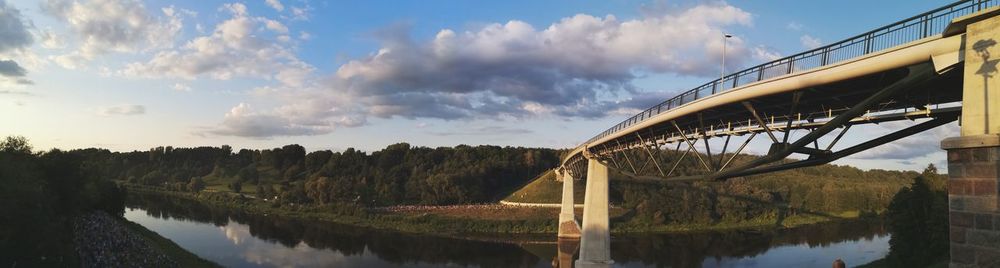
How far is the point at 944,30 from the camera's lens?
12.5 meters

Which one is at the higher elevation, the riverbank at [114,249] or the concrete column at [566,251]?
the riverbank at [114,249]

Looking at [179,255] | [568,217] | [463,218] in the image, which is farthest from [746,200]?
[179,255]

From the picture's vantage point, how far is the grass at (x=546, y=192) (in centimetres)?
10656

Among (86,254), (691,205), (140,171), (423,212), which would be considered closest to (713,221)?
(691,205)

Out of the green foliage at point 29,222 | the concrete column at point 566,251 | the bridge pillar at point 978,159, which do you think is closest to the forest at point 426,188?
the green foliage at point 29,222

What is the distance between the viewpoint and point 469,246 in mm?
71625

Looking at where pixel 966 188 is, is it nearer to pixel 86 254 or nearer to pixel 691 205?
pixel 86 254

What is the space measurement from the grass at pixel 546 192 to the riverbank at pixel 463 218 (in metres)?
6.89

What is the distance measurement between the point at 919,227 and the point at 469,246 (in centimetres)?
4746

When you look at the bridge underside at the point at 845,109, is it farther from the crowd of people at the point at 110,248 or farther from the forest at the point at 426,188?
the crowd of people at the point at 110,248

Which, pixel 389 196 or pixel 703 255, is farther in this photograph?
pixel 389 196

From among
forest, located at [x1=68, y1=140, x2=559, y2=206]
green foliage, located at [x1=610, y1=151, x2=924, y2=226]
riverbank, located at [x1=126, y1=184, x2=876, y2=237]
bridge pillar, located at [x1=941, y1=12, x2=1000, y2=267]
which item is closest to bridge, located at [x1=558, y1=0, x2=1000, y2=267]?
bridge pillar, located at [x1=941, y1=12, x2=1000, y2=267]

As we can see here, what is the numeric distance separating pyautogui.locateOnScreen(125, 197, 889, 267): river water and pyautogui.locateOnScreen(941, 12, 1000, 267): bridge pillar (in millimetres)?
50239

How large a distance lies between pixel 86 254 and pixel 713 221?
85.1 m
